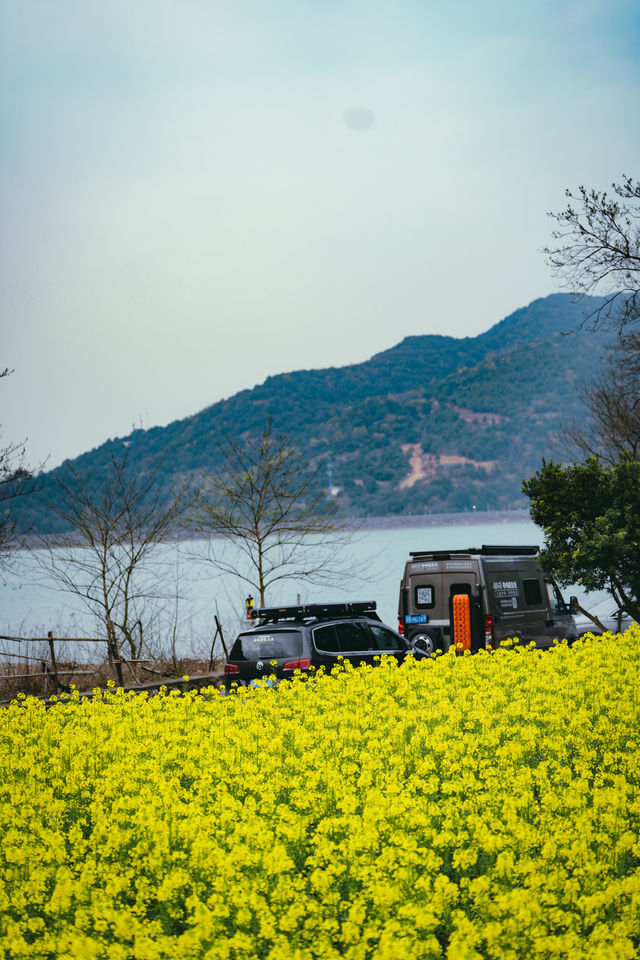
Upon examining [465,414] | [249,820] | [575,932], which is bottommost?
[575,932]

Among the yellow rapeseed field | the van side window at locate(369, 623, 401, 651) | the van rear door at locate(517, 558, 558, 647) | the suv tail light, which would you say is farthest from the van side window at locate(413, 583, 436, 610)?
the yellow rapeseed field

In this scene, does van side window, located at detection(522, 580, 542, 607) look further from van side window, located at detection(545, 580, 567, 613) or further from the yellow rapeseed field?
the yellow rapeseed field

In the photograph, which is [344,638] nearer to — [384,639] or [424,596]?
[384,639]

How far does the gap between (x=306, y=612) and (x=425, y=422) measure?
127 meters

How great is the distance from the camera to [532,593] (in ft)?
58.8

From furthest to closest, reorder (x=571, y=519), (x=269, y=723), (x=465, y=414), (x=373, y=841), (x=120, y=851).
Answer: (x=465, y=414)
(x=571, y=519)
(x=269, y=723)
(x=120, y=851)
(x=373, y=841)

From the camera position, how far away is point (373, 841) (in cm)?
560

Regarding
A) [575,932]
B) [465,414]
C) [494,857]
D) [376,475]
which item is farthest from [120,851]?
[465,414]

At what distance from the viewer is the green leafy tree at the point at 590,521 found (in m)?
17.9

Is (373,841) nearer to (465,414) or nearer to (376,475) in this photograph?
(376,475)

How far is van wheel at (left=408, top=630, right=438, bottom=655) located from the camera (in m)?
16.7

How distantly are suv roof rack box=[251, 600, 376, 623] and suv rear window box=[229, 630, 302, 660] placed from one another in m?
0.31

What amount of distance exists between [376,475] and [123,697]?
111897 millimetres

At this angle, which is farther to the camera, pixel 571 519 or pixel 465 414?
pixel 465 414
